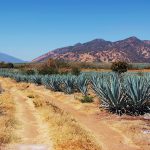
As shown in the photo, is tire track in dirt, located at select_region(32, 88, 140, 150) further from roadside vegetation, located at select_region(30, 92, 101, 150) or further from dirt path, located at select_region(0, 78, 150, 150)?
roadside vegetation, located at select_region(30, 92, 101, 150)

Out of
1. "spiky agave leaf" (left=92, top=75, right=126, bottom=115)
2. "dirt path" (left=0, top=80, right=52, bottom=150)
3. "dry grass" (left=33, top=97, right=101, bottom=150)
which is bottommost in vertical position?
"dirt path" (left=0, top=80, right=52, bottom=150)

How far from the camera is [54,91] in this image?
96.3ft

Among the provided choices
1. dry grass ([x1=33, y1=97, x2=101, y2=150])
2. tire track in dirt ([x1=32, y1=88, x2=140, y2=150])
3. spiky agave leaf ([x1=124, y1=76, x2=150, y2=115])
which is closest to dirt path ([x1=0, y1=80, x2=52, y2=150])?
dry grass ([x1=33, y1=97, x2=101, y2=150])

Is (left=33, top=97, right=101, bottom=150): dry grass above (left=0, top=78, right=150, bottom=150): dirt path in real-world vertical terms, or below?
above

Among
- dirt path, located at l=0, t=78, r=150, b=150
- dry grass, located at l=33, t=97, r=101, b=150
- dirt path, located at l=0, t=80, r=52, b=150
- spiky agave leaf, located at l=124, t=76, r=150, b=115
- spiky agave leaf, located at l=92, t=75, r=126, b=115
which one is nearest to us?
dry grass, located at l=33, t=97, r=101, b=150

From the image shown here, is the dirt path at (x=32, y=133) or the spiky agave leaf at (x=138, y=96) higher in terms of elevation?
the spiky agave leaf at (x=138, y=96)

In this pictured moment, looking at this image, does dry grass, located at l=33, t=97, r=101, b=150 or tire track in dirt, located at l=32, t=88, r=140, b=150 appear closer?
dry grass, located at l=33, t=97, r=101, b=150

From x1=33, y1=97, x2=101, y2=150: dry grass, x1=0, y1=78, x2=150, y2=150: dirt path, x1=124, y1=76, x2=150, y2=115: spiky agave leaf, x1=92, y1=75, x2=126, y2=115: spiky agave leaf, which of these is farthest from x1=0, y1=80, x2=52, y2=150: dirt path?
x1=124, y1=76, x2=150, y2=115: spiky agave leaf

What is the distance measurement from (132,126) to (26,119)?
3.90 m

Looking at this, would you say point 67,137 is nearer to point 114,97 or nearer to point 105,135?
point 105,135

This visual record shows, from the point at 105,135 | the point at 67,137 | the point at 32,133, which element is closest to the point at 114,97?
the point at 105,135

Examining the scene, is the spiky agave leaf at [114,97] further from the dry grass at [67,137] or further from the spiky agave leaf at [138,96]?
the dry grass at [67,137]

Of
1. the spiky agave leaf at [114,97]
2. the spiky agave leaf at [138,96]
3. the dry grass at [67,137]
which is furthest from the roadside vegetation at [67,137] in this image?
the spiky agave leaf at [138,96]

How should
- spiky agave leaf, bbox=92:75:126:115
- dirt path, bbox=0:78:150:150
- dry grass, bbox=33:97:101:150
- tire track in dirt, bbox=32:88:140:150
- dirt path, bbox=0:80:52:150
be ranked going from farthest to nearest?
spiky agave leaf, bbox=92:75:126:115 < dirt path, bbox=0:78:150:150 < tire track in dirt, bbox=32:88:140:150 < dirt path, bbox=0:80:52:150 < dry grass, bbox=33:97:101:150
